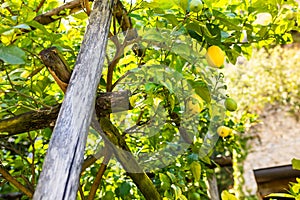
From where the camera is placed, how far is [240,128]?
5.05 feet

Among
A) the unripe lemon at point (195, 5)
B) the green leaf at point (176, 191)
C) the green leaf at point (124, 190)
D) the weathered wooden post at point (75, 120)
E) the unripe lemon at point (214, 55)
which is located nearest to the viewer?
the weathered wooden post at point (75, 120)

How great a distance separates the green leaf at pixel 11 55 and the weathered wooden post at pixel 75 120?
0.29ft

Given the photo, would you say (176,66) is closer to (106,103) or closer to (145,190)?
(106,103)

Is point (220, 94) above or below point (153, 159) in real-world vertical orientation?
above

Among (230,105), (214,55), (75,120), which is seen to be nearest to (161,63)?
(214,55)

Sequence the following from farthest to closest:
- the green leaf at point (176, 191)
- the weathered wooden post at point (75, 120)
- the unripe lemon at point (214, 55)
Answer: the green leaf at point (176, 191)
the unripe lemon at point (214, 55)
the weathered wooden post at point (75, 120)

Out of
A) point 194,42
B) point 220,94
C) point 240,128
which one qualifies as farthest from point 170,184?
point 240,128

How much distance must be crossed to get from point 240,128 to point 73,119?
1164mm

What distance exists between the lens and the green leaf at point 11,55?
20.9 inches

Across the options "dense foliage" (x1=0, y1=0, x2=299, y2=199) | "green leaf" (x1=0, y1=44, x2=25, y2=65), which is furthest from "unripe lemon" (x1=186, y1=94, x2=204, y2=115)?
"green leaf" (x1=0, y1=44, x2=25, y2=65)

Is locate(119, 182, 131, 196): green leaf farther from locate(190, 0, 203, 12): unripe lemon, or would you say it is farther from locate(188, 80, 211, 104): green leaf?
locate(190, 0, 203, 12): unripe lemon

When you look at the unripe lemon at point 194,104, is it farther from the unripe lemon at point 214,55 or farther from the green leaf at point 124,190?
the green leaf at point 124,190

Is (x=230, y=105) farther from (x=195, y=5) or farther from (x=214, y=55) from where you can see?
(x=195, y=5)

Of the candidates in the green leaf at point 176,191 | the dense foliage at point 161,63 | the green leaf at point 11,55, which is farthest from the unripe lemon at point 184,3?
the green leaf at point 176,191
